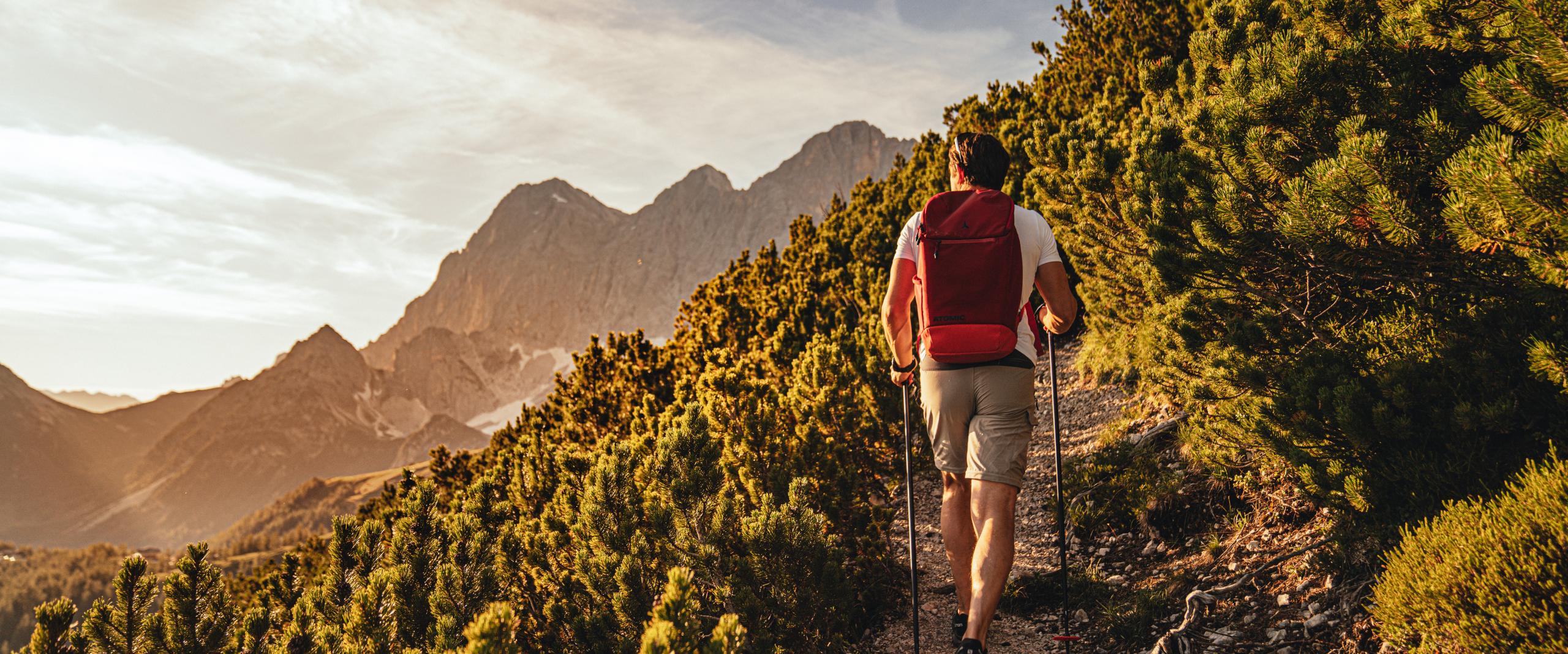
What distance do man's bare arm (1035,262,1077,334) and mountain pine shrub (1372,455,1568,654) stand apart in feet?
4.98

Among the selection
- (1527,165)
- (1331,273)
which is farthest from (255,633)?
(1331,273)

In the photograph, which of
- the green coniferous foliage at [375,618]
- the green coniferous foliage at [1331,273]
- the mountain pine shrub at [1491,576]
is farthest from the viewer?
the green coniferous foliage at [375,618]

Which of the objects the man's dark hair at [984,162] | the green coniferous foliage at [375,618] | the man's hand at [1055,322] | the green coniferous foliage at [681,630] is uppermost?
the man's dark hair at [984,162]

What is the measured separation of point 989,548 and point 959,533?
377 millimetres

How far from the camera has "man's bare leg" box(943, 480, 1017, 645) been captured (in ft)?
10.3

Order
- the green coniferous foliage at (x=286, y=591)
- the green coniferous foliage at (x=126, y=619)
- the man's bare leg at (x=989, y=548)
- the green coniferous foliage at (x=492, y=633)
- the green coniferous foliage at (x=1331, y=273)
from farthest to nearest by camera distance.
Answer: the green coniferous foliage at (x=286, y=591)
the green coniferous foliage at (x=126, y=619)
the man's bare leg at (x=989, y=548)
the green coniferous foliage at (x=1331, y=273)
the green coniferous foliage at (x=492, y=633)

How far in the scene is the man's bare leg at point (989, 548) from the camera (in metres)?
3.14

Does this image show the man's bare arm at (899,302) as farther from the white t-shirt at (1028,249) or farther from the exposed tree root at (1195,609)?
the exposed tree root at (1195,609)

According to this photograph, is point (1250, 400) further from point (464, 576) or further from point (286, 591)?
point (286, 591)

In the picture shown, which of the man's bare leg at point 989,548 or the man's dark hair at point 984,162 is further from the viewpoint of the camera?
the man's dark hair at point 984,162

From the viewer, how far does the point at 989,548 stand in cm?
323

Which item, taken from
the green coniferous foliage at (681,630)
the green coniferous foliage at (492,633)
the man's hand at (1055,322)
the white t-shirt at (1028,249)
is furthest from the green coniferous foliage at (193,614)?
the man's hand at (1055,322)

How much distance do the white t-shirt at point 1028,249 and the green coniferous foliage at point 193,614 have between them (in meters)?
3.77

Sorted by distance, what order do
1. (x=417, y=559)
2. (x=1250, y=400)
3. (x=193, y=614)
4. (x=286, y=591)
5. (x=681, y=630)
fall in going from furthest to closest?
(x=286, y=591) → (x=1250, y=400) → (x=193, y=614) → (x=417, y=559) → (x=681, y=630)
